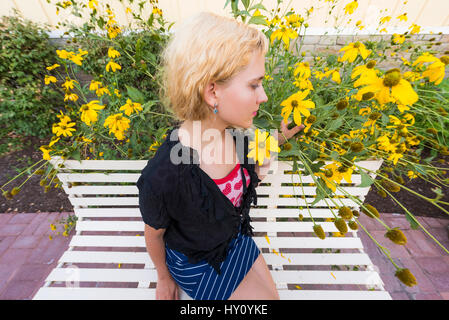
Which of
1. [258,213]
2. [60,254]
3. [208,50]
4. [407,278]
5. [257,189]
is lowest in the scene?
[60,254]

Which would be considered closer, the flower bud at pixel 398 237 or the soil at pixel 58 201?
the flower bud at pixel 398 237

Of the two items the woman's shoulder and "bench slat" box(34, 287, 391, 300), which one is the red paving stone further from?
the woman's shoulder

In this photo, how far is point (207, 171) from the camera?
0.94 meters

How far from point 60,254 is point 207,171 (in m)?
1.53

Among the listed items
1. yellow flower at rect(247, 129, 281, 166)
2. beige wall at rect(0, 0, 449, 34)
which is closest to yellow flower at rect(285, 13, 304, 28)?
yellow flower at rect(247, 129, 281, 166)

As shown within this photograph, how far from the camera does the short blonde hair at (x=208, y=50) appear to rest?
69cm

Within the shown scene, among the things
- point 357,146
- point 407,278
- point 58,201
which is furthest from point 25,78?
point 407,278

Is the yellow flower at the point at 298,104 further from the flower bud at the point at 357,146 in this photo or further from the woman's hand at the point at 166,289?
the woman's hand at the point at 166,289

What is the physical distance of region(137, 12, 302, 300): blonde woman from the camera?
72cm

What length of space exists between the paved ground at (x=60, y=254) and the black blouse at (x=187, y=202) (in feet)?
4.11

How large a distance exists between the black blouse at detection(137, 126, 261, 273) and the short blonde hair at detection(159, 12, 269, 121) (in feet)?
0.79

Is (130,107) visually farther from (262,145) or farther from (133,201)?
(262,145)

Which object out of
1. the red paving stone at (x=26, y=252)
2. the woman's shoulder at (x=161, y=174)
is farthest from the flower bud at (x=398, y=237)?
the red paving stone at (x=26, y=252)

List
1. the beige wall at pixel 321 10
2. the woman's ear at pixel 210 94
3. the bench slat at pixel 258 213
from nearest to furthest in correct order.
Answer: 1. the woman's ear at pixel 210 94
2. the bench slat at pixel 258 213
3. the beige wall at pixel 321 10
